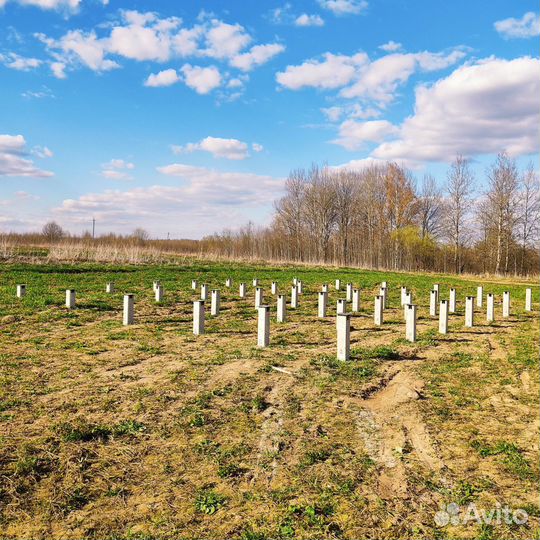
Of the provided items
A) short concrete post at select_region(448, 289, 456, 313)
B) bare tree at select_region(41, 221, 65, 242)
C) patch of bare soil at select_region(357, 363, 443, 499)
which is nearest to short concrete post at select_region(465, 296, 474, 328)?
short concrete post at select_region(448, 289, 456, 313)

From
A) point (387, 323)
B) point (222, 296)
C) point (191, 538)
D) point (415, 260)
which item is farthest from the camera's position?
point (415, 260)

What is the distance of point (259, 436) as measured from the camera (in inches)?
179

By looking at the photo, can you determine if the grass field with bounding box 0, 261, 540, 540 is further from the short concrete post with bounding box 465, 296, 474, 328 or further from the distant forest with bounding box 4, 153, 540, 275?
the distant forest with bounding box 4, 153, 540, 275

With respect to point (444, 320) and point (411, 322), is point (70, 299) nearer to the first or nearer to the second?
point (411, 322)

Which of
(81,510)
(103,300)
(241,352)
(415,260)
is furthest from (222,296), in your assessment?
(415,260)

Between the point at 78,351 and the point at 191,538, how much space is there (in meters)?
5.55

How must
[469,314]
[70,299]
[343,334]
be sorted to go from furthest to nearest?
[70,299] < [469,314] < [343,334]

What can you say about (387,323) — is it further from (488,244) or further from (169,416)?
(488,244)

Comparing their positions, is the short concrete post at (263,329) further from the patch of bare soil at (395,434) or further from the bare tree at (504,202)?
the bare tree at (504,202)

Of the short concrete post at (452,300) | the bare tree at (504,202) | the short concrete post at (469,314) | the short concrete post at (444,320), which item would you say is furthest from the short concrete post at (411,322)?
the bare tree at (504,202)

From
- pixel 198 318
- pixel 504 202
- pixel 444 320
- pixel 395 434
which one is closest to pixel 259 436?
pixel 395 434

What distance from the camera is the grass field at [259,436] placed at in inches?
129

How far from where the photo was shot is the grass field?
3277 mm

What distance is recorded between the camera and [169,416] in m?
5.00
